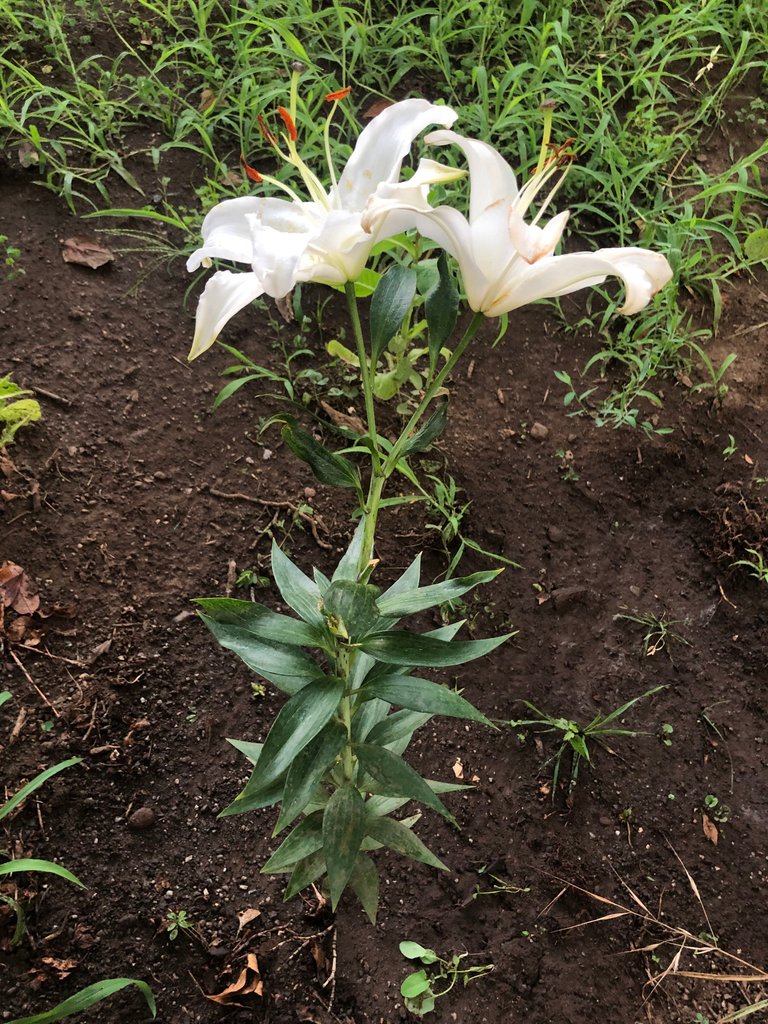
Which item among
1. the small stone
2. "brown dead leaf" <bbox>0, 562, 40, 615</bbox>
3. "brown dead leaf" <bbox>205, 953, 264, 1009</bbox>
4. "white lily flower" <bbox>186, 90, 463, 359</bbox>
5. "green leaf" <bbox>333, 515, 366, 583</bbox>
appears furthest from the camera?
"brown dead leaf" <bbox>0, 562, 40, 615</bbox>

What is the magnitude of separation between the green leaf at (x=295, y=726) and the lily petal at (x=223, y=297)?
1.42ft

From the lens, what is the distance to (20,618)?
4.43ft

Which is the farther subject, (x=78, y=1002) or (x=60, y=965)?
(x=60, y=965)

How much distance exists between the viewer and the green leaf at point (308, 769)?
89 cm

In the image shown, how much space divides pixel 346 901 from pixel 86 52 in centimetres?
213

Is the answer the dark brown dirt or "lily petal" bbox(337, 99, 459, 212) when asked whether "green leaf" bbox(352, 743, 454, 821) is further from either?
"lily petal" bbox(337, 99, 459, 212)

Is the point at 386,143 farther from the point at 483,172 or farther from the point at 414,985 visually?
the point at 414,985

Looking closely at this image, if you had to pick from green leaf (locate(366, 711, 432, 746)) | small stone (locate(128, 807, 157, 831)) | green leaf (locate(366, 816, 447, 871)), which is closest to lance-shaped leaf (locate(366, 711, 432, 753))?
green leaf (locate(366, 711, 432, 746))

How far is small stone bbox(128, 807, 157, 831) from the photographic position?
4.08 feet

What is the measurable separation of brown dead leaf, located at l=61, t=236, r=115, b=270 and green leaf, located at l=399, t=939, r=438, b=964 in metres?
1.54

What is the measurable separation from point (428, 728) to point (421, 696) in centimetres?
57

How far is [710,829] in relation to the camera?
4.62ft

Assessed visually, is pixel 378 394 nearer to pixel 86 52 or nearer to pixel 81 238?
pixel 81 238

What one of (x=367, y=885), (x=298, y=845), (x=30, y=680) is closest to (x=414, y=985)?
(x=367, y=885)
